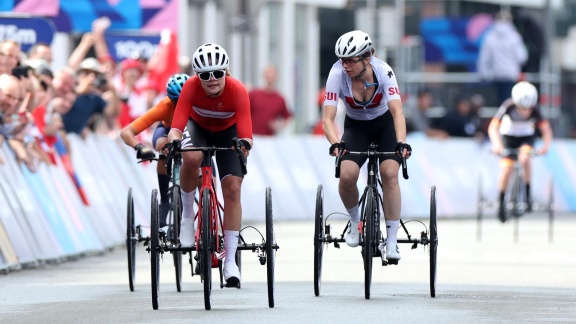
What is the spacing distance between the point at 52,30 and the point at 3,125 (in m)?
2.15

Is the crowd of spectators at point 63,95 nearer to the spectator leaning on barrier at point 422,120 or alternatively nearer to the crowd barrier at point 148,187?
the crowd barrier at point 148,187

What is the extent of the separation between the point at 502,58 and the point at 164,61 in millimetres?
10200

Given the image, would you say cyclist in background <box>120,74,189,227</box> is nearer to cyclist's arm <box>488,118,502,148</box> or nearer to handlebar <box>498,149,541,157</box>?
cyclist's arm <box>488,118,502,148</box>

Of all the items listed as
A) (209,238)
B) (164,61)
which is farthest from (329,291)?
(164,61)

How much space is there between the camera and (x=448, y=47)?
126ft

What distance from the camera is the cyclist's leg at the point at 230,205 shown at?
13969 mm

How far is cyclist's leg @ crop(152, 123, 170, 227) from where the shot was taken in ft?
52.1

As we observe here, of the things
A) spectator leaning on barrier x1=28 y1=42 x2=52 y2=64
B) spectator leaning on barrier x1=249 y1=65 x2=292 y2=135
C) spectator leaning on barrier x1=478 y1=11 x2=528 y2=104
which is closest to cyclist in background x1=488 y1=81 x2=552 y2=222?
spectator leaning on barrier x1=249 y1=65 x2=292 y2=135

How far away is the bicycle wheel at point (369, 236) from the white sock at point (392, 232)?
246 mm

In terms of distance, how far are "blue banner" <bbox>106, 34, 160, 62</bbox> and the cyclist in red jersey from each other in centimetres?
1245

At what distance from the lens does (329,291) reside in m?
15.5

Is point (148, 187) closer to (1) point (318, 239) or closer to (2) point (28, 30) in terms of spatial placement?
(2) point (28, 30)

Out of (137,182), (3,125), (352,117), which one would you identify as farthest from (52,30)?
(352,117)

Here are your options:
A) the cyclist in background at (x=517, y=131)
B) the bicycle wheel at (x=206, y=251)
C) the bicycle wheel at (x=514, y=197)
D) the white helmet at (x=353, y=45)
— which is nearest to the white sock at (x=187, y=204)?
the bicycle wheel at (x=206, y=251)
